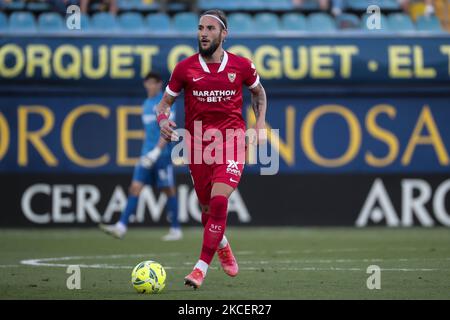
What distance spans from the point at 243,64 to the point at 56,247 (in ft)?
19.2

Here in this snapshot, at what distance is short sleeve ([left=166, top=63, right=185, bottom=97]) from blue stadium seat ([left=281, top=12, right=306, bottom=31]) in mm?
9902

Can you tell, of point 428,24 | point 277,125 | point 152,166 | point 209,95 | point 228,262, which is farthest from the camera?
point 428,24

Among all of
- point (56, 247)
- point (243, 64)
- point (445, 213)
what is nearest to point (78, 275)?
point (243, 64)

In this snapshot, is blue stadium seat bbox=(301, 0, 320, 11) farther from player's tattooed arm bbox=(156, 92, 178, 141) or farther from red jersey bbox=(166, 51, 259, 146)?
player's tattooed arm bbox=(156, 92, 178, 141)

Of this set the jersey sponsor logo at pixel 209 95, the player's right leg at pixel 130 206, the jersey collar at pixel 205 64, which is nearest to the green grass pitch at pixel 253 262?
the player's right leg at pixel 130 206

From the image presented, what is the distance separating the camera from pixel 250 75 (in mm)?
10477

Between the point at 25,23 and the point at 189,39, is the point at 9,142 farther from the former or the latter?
the point at 189,39

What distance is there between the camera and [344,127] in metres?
19.0

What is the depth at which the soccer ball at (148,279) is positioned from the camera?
373 inches

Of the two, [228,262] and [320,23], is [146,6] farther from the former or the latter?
[228,262]

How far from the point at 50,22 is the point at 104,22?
3.21 ft

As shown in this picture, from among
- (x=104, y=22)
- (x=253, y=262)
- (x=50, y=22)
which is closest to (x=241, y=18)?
(x=104, y=22)

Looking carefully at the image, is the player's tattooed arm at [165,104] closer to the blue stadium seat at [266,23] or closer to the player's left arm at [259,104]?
the player's left arm at [259,104]

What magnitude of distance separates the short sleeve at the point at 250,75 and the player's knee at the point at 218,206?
4.20ft
